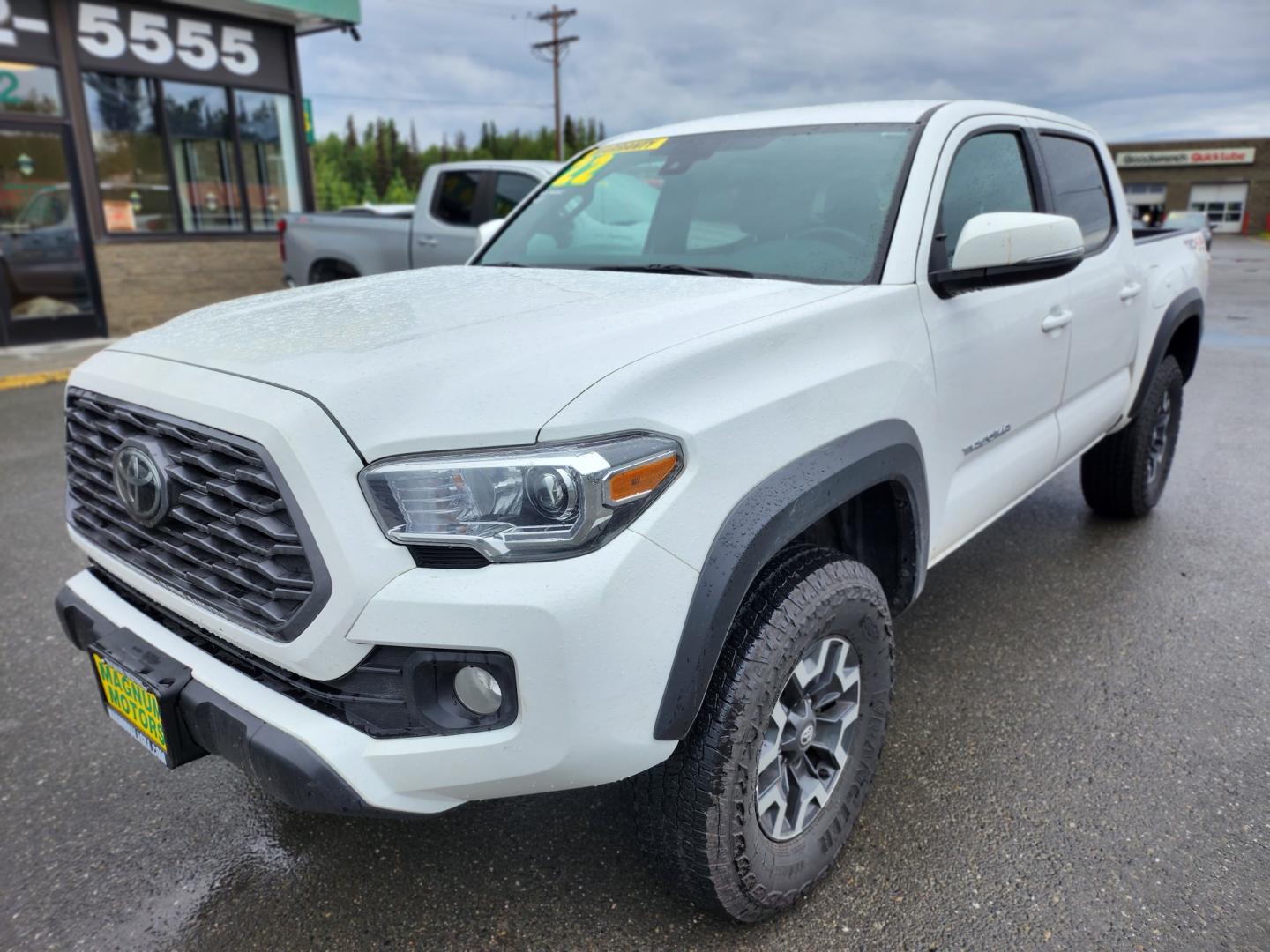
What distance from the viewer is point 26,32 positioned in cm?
1010

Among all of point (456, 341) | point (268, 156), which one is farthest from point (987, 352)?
point (268, 156)

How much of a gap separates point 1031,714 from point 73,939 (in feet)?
8.64

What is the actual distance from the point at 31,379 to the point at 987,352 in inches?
360

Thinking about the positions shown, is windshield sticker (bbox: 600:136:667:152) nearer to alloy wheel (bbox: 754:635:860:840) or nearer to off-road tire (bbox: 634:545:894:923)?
off-road tire (bbox: 634:545:894:923)

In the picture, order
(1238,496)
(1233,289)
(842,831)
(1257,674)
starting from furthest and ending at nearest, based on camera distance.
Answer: (1233,289) → (1238,496) → (1257,674) → (842,831)

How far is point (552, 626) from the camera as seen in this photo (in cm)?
150

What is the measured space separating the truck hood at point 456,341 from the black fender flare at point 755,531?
35 cm

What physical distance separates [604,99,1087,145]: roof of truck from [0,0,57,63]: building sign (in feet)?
33.0

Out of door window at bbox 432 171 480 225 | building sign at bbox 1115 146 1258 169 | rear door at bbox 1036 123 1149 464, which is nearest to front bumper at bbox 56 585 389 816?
rear door at bbox 1036 123 1149 464

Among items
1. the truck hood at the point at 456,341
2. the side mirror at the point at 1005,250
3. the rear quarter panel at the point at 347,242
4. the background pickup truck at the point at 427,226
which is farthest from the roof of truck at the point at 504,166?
the side mirror at the point at 1005,250

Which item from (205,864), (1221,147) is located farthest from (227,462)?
(1221,147)

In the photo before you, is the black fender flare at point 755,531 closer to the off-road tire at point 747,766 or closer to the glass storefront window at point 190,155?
the off-road tire at point 747,766

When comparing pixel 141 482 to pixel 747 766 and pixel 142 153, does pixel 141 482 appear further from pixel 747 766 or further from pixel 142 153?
pixel 142 153

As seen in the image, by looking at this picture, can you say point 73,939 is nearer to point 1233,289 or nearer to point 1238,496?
point 1238,496
